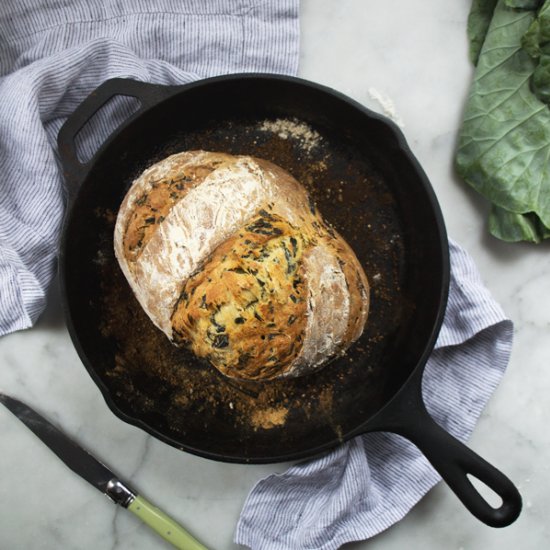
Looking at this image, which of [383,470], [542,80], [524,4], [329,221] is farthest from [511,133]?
[383,470]

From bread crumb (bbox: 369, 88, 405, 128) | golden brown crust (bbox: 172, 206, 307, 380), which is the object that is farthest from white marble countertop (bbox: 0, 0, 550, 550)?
golden brown crust (bbox: 172, 206, 307, 380)

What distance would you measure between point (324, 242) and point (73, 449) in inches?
30.6

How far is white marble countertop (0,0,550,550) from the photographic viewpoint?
148 cm

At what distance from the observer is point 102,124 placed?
1.45 metres

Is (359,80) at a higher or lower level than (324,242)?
Result: higher

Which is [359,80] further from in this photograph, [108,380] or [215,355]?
[108,380]

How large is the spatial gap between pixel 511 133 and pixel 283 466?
935 mm

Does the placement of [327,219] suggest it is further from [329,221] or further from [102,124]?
[102,124]

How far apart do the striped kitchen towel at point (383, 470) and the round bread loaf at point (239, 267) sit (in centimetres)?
26

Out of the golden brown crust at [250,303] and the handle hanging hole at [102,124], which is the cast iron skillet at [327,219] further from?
the golden brown crust at [250,303]

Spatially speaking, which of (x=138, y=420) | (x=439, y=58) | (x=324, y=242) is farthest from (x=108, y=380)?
(x=439, y=58)

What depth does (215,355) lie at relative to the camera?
45.9 inches

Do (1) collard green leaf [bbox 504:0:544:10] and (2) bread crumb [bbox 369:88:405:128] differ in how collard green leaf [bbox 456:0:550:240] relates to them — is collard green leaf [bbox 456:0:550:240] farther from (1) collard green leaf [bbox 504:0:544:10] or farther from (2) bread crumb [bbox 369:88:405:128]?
(2) bread crumb [bbox 369:88:405:128]

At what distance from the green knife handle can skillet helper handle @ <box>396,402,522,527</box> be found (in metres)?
0.60
